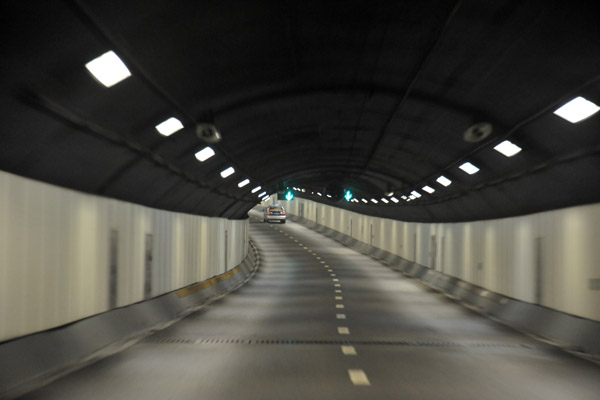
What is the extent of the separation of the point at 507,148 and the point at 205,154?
8.08 meters

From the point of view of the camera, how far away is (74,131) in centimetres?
1221

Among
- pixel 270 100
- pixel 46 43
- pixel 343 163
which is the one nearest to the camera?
pixel 46 43

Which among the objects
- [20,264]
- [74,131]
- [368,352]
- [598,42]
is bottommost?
[368,352]

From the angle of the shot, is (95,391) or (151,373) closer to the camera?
(95,391)

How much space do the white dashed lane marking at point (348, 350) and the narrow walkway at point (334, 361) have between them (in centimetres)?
2

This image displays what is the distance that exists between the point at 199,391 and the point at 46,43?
16.5 feet

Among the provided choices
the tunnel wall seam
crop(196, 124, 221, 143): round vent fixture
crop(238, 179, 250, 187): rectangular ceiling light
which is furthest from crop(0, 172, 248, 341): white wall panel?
crop(238, 179, 250, 187): rectangular ceiling light


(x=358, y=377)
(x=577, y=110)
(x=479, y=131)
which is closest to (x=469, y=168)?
(x=479, y=131)

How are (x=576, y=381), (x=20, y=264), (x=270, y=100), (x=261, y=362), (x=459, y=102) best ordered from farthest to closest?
(x=270, y=100)
(x=459, y=102)
(x=261, y=362)
(x=576, y=381)
(x=20, y=264)

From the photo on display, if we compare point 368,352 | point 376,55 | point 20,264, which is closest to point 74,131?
point 20,264

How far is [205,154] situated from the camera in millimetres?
21281

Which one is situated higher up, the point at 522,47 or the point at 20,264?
the point at 522,47

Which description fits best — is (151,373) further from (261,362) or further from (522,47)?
(522,47)

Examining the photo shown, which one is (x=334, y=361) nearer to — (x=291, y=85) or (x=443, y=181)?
(x=291, y=85)
